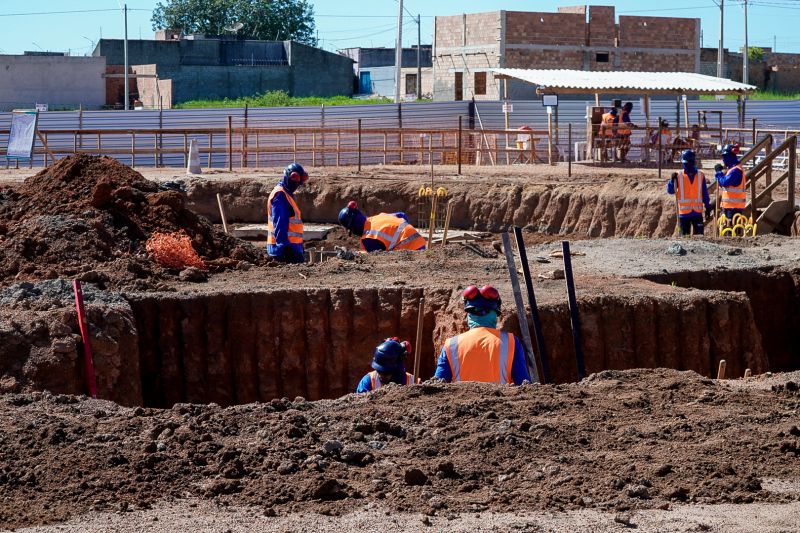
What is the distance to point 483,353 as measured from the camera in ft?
26.6

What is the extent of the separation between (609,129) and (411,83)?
3150 cm

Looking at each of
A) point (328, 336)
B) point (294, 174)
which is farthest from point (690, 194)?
point (328, 336)

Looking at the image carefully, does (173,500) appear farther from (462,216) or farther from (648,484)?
(462,216)

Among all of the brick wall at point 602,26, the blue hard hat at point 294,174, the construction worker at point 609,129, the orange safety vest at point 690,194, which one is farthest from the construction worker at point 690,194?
the brick wall at point 602,26

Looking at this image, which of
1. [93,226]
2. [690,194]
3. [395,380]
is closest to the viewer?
[395,380]

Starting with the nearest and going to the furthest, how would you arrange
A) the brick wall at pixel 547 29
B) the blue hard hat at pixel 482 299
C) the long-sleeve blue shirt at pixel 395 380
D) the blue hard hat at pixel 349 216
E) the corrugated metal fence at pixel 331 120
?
1. the blue hard hat at pixel 482 299
2. the long-sleeve blue shirt at pixel 395 380
3. the blue hard hat at pixel 349 216
4. the corrugated metal fence at pixel 331 120
5. the brick wall at pixel 547 29

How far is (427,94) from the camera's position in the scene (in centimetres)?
5681

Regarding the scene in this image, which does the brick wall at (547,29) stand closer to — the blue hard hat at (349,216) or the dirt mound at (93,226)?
the dirt mound at (93,226)

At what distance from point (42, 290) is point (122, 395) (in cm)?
169

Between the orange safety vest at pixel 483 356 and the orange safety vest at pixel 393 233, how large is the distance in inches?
273

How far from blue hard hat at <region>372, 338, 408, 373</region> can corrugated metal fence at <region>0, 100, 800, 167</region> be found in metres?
23.0

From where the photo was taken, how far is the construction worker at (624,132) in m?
28.3

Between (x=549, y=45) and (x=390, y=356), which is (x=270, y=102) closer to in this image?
(x=549, y=45)

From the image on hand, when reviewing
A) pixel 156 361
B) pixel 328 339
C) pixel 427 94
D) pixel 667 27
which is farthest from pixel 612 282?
pixel 427 94
